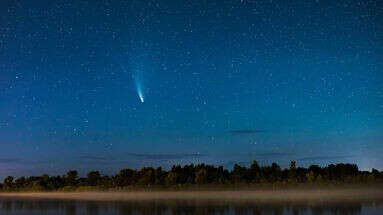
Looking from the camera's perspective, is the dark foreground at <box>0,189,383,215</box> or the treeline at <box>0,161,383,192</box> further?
the treeline at <box>0,161,383,192</box>

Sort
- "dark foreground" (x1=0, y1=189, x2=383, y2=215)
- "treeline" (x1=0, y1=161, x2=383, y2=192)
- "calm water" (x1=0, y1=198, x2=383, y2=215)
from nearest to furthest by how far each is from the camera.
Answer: "calm water" (x1=0, y1=198, x2=383, y2=215)
"dark foreground" (x1=0, y1=189, x2=383, y2=215)
"treeline" (x1=0, y1=161, x2=383, y2=192)

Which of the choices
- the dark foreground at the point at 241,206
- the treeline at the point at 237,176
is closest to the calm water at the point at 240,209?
the dark foreground at the point at 241,206

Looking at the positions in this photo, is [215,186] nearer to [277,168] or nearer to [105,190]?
[277,168]

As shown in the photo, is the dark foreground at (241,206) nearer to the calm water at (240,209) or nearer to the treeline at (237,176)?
the calm water at (240,209)

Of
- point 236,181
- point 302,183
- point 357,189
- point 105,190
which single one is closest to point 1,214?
point 357,189

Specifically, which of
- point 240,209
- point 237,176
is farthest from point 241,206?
point 237,176

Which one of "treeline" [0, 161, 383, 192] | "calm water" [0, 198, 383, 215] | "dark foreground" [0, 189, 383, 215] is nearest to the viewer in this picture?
"calm water" [0, 198, 383, 215]

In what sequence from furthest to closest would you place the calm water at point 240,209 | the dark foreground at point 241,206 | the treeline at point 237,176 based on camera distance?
the treeline at point 237,176, the dark foreground at point 241,206, the calm water at point 240,209

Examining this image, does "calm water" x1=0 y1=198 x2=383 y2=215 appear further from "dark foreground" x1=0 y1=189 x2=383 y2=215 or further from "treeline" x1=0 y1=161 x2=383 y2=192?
"treeline" x1=0 y1=161 x2=383 y2=192

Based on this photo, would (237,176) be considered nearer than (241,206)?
No

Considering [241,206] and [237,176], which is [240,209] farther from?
[237,176]

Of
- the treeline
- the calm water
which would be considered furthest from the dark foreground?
the treeline

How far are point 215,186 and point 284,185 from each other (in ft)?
52.8

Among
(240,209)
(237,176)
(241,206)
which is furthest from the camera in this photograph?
(237,176)
